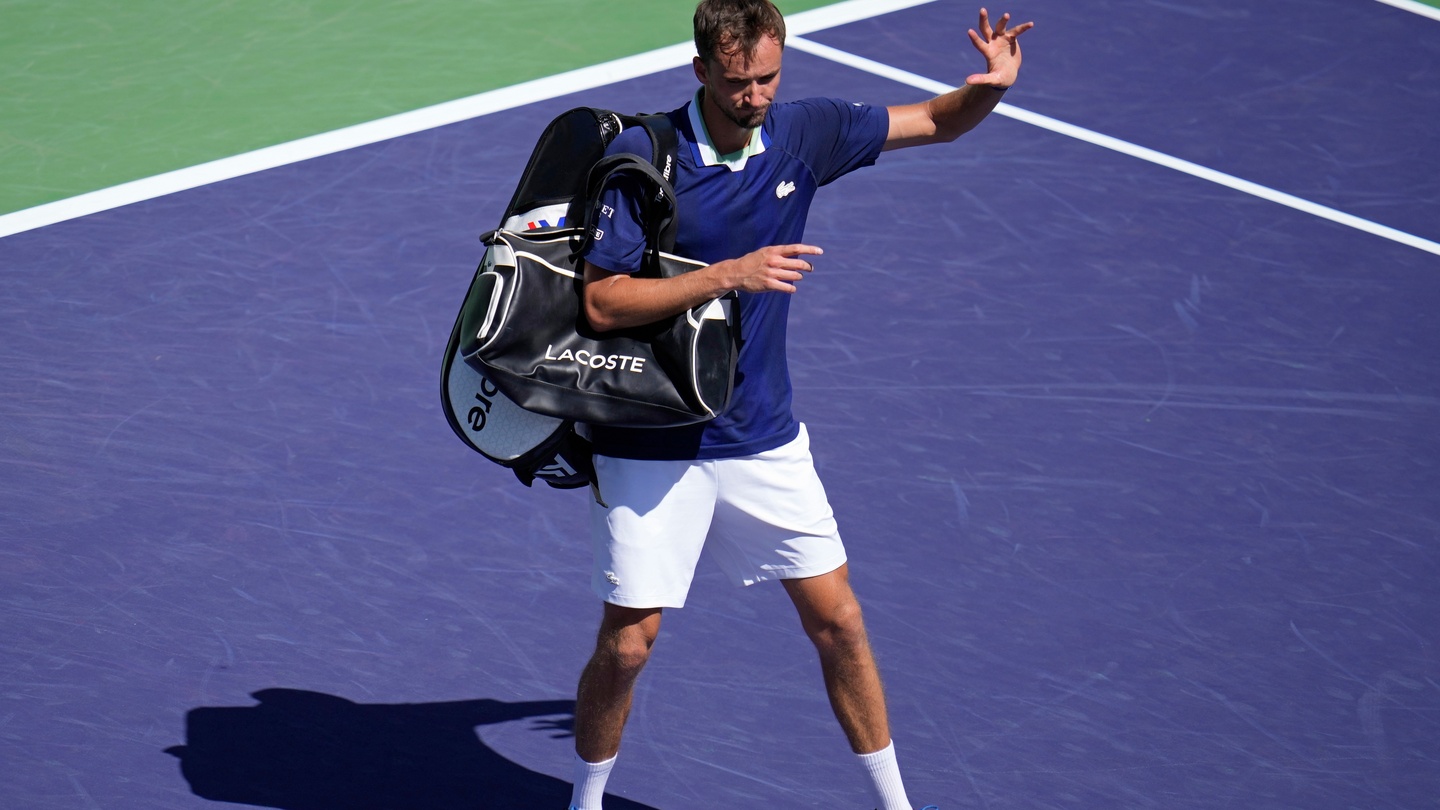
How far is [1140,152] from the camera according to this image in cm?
855

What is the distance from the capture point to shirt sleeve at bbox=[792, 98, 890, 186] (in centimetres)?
448

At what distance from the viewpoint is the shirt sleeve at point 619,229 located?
4086 millimetres

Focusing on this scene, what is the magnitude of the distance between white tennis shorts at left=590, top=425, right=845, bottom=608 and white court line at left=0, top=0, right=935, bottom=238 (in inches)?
176

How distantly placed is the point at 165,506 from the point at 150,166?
2870mm

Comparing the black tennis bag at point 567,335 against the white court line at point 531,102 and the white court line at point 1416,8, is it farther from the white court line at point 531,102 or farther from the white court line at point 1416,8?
the white court line at point 1416,8

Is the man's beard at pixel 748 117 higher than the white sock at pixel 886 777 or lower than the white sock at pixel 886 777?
higher

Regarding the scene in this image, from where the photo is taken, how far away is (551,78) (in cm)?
925

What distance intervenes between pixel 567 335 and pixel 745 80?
0.74 metres

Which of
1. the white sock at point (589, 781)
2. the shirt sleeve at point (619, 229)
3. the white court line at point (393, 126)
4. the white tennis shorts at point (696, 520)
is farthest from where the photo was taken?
the white court line at point (393, 126)

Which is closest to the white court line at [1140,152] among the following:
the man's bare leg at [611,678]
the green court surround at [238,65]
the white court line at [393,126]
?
the white court line at [393,126]

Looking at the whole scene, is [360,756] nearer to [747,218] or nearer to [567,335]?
[567,335]

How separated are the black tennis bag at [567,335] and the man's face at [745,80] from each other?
17cm

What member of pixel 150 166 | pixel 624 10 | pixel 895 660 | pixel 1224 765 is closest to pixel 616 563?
pixel 895 660

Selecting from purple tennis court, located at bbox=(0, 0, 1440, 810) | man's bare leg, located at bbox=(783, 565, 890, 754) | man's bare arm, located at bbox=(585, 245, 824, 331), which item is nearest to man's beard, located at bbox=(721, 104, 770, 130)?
man's bare arm, located at bbox=(585, 245, 824, 331)
